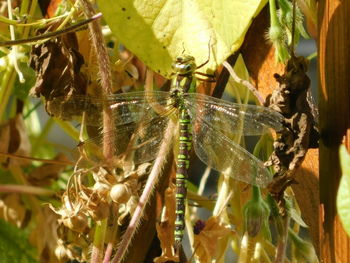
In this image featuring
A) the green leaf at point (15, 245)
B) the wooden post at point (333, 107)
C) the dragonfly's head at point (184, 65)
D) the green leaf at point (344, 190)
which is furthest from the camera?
the green leaf at point (15, 245)

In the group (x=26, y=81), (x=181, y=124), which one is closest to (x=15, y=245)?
(x=26, y=81)

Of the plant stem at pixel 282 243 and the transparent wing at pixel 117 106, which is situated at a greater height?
the transparent wing at pixel 117 106

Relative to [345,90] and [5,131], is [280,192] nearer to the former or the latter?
[345,90]

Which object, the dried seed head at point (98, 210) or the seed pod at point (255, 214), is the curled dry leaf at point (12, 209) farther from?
the seed pod at point (255, 214)

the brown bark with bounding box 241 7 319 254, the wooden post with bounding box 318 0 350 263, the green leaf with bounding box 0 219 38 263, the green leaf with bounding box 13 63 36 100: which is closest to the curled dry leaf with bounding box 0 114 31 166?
the green leaf with bounding box 13 63 36 100

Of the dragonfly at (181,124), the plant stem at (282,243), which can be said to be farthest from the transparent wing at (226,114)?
the plant stem at (282,243)

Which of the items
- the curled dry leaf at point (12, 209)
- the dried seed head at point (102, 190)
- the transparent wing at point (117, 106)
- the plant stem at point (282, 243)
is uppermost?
the transparent wing at point (117, 106)
